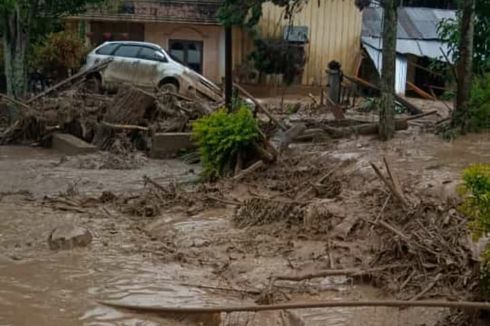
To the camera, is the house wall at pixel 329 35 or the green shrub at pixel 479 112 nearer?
the green shrub at pixel 479 112

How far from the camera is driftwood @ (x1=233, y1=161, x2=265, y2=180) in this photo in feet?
34.4

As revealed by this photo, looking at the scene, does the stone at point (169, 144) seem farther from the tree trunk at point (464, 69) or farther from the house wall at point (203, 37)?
the house wall at point (203, 37)

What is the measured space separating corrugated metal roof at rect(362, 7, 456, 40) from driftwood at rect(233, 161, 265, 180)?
17557mm

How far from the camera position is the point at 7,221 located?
887cm

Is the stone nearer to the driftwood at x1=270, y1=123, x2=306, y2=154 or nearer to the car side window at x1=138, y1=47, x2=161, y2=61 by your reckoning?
the driftwood at x1=270, y1=123, x2=306, y2=154

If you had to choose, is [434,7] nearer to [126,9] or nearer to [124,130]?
[126,9]

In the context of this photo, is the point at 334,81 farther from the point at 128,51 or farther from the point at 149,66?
the point at 128,51

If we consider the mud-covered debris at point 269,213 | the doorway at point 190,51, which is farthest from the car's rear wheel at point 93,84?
the mud-covered debris at point 269,213

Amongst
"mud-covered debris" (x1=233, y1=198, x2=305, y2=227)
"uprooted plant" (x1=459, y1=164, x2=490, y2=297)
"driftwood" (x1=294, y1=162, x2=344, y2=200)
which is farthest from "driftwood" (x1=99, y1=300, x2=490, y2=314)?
"driftwood" (x1=294, y1=162, x2=344, y2=200)

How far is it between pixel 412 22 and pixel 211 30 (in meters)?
7.44

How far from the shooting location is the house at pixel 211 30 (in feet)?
87.2

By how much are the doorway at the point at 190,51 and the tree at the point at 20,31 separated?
9453 millimetres

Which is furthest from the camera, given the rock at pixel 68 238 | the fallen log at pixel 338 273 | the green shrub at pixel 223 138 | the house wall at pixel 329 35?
the house wall at pixel 329 35

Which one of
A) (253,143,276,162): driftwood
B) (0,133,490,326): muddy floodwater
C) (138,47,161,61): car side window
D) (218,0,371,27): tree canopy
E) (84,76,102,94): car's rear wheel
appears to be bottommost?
(0,133,490,326): muddy floodwater
